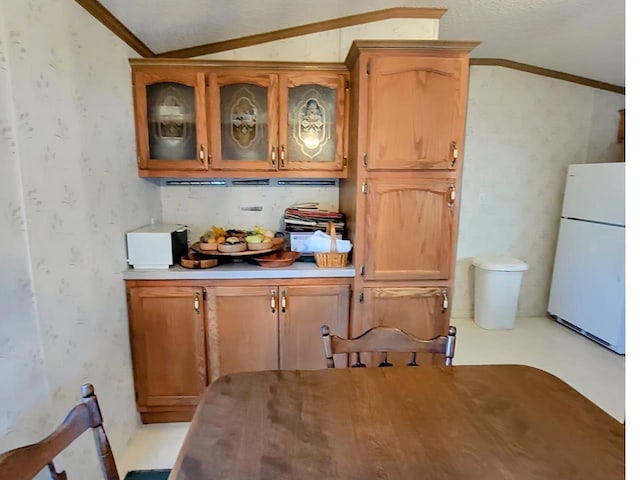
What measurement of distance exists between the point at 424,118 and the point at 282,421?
5.69ft

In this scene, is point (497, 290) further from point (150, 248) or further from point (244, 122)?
point (150, 248)

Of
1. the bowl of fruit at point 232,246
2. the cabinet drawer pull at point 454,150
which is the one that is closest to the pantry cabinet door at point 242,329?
the bowl of fruit at point 232,246

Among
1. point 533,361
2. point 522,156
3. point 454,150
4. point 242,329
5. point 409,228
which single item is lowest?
point 533,361

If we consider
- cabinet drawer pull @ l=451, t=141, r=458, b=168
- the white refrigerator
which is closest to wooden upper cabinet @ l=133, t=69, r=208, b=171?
cabinet drawer pull @ l=451, t=141, r=458, b=168

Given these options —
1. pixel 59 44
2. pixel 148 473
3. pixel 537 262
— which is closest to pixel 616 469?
pixel 148 473

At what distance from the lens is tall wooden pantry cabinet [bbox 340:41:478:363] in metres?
2.06

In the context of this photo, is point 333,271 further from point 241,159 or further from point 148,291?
point 148,291

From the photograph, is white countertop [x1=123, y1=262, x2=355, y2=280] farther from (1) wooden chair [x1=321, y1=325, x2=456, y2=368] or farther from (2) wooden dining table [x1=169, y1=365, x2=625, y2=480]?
(2) wooden dining table [x1=169, y1=365, x2=625, y2=480]

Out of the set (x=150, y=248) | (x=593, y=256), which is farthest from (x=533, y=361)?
(x=150, y=248)

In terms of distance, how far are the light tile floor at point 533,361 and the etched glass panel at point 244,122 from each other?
1.73m

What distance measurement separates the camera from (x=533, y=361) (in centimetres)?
311

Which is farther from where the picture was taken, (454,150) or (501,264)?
(501,264)

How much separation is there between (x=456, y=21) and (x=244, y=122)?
162 cm

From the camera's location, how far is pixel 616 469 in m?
0.85
